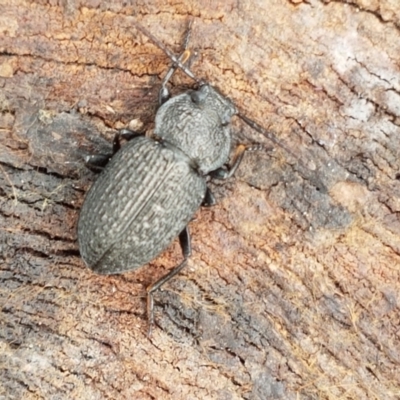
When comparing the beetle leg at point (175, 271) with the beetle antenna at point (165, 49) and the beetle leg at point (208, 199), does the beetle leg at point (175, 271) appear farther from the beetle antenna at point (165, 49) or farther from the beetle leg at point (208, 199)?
the beetle antenna at point (165, 49)

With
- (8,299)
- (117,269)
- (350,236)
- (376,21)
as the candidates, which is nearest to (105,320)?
(117,269)

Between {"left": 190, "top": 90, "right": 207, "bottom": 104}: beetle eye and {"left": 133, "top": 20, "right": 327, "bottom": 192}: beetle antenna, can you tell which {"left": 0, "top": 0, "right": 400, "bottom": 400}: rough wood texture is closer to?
{"left": 133, "top": 20, "right": 327, "bottom": 192}: beetle antenna

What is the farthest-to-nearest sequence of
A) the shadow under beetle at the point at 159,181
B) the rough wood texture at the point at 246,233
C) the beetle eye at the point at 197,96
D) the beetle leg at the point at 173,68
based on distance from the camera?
the beetle eye at the point at 197,96, the shadow under beetle at the point at 159,181, the beetle leg at the point at 173,68, the rough wood texture at the point at 246,233

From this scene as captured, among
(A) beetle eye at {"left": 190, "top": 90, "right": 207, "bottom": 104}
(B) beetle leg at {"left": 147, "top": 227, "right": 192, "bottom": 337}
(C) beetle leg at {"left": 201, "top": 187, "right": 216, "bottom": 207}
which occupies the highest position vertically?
(A) beetle eye at {"left": 190, "top": 90, "right": 207, "bottom": 104}

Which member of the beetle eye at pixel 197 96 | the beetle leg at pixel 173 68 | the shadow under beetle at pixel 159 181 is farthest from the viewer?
the beetle eye at pixel 197 96

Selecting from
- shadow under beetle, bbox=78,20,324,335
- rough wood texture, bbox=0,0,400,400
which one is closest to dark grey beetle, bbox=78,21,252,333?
shadow under beetle, bbox=78,20,324,335

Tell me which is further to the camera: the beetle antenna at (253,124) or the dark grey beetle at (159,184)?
the dark grey beetle at (159,184)

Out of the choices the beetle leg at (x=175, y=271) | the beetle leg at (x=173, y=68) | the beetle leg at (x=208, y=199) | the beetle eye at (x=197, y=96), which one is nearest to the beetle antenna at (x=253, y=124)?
the beetle leg at (x=173, y=68)

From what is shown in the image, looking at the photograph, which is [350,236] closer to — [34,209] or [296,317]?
[296,317]
